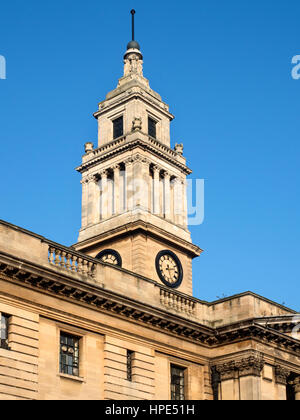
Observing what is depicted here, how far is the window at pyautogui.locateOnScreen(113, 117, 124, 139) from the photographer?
63.2m

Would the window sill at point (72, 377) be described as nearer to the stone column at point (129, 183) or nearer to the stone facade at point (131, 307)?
the stone facade at point (131, 307)

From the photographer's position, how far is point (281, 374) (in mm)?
45781

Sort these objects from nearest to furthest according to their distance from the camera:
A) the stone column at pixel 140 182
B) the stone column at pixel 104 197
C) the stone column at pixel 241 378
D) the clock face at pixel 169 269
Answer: the stone column at pixel 241 378 < the clock face at pixel 169 269 < the stone column at pixel 140 182 < the stone column at pixel 104 197

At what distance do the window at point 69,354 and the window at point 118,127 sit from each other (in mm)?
27856

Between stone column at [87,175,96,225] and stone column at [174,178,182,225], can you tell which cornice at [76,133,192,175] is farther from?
stone column at [174,178,182,225]

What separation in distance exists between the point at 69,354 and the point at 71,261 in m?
4.66

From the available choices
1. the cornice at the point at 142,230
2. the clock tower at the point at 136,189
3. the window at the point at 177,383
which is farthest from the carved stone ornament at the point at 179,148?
the window at the point at 177,383

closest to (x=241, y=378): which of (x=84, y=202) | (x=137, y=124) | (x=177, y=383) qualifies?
(x=177, y=383)

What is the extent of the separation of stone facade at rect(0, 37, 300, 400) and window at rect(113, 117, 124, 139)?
0.19 metres

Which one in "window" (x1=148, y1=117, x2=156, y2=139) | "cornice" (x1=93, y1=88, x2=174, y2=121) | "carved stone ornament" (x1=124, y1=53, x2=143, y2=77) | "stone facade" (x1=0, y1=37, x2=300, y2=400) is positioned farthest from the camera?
"carved stone ornament" (x1=124, y1=53, x2=143, y2=77)

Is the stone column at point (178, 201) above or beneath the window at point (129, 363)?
above

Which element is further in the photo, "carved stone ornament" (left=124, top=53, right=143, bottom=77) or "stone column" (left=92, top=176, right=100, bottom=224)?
"carved stone ornament" (left=124, top=53, right=143, bottom=77)

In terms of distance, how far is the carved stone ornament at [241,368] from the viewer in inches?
1725

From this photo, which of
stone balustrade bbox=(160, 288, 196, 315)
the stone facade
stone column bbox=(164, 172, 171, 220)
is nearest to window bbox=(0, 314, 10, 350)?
the stone facade
